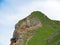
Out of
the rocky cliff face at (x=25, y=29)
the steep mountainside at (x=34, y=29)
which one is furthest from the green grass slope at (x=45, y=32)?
the rocky cliff face at (x=25, y=29)

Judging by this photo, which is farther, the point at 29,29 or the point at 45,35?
the point at 29,29

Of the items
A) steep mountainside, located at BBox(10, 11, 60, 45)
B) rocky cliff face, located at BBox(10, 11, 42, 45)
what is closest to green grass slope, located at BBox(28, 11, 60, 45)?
steep mountainside, located at BBox(10, 11, 60, 45)

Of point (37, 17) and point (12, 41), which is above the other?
point (37, 17)

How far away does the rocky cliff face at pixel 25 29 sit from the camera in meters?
138

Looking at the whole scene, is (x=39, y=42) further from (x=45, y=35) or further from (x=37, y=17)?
(x=37, y=17)

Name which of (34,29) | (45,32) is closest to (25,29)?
(34,29)

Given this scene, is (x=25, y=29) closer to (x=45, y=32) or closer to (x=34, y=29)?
(x=34, y=29)

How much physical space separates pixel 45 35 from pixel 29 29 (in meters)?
17.5

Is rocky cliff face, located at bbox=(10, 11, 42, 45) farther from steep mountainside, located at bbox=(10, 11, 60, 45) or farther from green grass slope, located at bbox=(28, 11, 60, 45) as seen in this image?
green grass slope, located at bbox=(28, 11, 60, 45)

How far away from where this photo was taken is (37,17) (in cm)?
14475

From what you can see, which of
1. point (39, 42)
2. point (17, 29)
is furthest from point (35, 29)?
point (39, 42)

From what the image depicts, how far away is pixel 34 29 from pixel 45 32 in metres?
11.5

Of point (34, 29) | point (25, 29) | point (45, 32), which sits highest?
point (45, 32)

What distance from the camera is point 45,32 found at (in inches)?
5064
